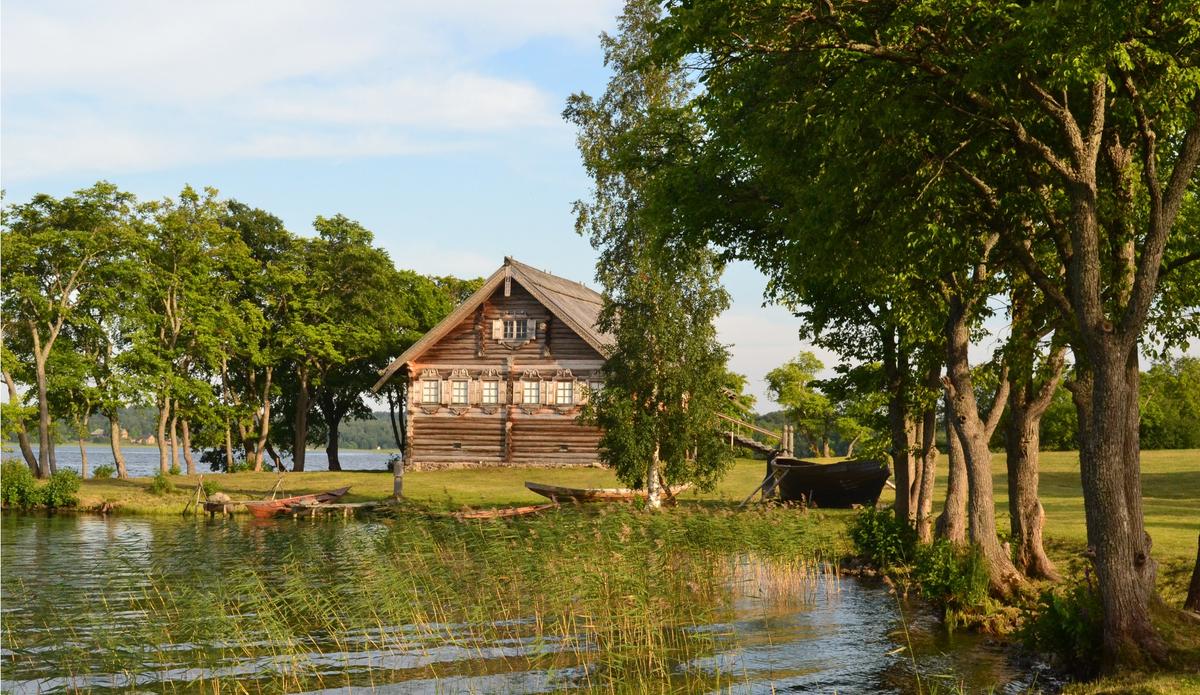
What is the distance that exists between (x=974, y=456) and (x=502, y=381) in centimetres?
3133

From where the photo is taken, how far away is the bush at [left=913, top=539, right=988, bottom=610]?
1756cm

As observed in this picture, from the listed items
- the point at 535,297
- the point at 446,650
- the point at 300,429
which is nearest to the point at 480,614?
the point at 446,650

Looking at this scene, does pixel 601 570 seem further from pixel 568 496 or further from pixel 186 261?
pixel 186 261

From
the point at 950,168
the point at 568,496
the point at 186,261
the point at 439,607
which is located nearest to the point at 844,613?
the point at 439,607

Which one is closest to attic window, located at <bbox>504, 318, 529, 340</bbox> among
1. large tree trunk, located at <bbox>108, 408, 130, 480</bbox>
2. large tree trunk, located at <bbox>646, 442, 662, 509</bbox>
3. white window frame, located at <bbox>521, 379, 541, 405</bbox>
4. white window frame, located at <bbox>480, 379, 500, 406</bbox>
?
white window frame, located at <bbox>521, 379, 541, 405</bbox>

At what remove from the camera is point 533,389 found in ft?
156

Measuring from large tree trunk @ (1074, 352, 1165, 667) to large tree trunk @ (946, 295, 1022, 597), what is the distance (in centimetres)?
479

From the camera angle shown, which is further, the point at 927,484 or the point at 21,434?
the point at 21,434

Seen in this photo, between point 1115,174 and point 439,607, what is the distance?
11714 millimetres

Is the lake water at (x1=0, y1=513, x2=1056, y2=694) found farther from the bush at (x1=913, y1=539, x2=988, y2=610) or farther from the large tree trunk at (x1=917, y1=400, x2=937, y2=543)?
the large tree trunk at (x1=917, y1=400, x2=937, y2=543)

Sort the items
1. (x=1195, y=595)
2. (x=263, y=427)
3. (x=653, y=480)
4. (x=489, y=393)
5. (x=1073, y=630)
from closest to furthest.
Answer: (x=1073, y=630)
(x=1195, y=595)
(x=653, y=480)
(x=489, y=393)
(x=263, y=427)

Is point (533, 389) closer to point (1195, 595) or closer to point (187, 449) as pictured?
point (187, 449)

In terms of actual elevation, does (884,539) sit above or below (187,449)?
below

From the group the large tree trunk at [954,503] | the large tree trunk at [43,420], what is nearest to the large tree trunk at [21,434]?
the large tree trunk at [43,420]
